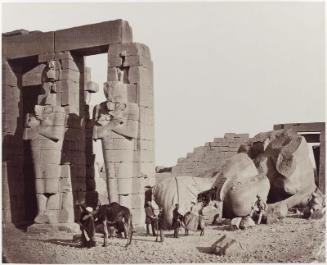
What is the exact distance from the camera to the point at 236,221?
12742 millimetres

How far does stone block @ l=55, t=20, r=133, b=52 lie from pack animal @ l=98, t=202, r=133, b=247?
15.2ft

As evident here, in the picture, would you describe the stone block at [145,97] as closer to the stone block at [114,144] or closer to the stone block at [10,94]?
the stone block at [114,144]

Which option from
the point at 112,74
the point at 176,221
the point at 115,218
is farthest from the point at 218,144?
the point at 115,218

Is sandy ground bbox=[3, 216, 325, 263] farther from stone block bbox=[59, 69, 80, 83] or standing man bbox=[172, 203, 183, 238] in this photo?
stone block bbox=[59, 69, 80, 83]

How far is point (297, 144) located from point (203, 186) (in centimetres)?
326

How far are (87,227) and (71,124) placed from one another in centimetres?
392

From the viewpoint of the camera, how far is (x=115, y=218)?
11.4 meters

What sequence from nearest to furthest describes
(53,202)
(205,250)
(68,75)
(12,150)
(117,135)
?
(205,250) → (117,135) → (53,202) → (68,75) → (12,150)

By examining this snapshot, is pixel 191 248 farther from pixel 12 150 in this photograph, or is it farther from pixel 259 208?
pixel 12 150

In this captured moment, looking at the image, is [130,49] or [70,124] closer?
[130,49]

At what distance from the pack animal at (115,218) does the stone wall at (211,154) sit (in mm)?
9449

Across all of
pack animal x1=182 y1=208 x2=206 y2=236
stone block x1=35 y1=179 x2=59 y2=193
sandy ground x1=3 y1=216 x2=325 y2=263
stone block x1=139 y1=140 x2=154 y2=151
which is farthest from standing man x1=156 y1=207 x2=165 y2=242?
stone block x1=35 y1=179 x2=59 y2=193

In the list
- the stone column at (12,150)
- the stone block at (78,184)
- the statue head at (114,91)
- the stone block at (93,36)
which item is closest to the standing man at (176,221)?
the statue head at (114,91)

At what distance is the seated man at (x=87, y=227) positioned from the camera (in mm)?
11102
